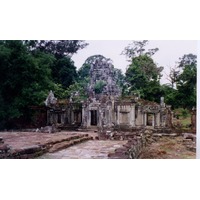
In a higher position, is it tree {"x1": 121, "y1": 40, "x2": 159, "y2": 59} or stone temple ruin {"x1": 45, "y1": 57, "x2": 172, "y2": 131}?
tree {"x1": 121, "y1": 40, "x2": 159, "y2": 59}

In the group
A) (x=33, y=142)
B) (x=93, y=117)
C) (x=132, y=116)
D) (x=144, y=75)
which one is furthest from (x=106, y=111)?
(x=33, y=142)

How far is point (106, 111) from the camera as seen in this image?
520 cm

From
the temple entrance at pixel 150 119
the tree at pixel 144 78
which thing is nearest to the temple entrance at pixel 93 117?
the tree at pixel 144 78

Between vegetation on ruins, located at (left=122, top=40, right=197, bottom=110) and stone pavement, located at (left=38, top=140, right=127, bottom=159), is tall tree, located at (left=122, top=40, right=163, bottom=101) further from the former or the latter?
stone pavement, located at (left=38, top=140, right=127, bottom=159)

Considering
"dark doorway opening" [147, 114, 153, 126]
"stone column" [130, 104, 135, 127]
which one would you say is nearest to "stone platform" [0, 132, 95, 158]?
"stone column" [130, 104, 135, 127]

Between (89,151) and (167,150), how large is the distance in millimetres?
1048

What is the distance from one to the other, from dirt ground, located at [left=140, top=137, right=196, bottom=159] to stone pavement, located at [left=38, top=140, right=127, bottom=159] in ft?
1.20

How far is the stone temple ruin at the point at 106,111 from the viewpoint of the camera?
514 centimetres

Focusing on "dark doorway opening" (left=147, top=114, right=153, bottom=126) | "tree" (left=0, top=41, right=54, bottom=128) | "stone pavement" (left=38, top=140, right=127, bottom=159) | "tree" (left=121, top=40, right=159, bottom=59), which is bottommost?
"stone pavement" (left=38, top=140, right=127, bottom=159)

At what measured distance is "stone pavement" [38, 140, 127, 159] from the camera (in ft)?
16.0

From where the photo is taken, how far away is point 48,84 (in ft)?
16.9

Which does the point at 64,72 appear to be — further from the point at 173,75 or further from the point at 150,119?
the point at 173,75
